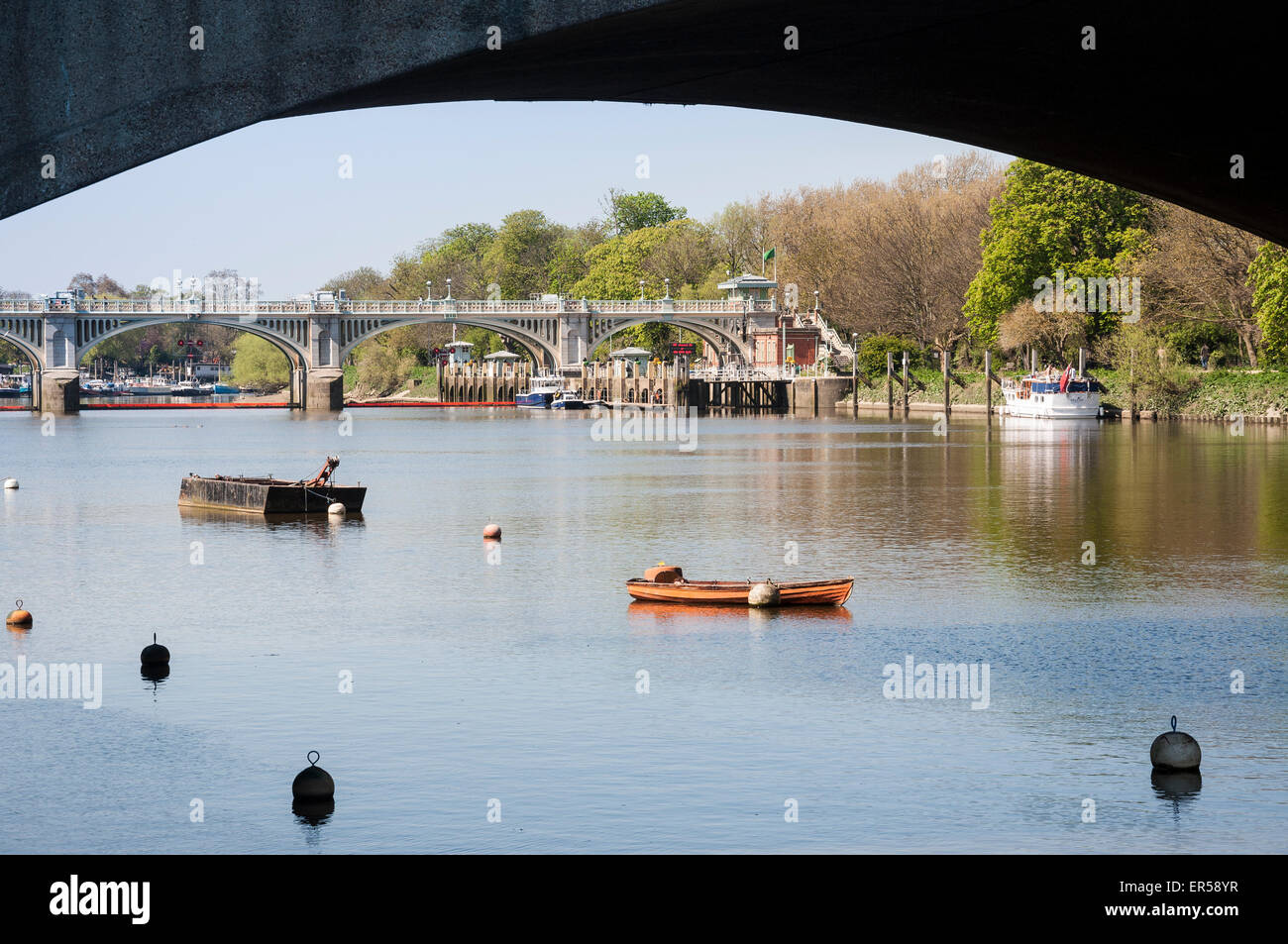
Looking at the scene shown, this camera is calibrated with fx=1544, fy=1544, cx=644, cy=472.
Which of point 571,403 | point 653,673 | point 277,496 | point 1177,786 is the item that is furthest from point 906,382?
point 1177,786

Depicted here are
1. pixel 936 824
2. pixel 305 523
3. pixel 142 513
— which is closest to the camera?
pixel 936 824

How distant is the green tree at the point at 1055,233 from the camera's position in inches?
4124

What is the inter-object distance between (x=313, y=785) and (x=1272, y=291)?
6952 cm

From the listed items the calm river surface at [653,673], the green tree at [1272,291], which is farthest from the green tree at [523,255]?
the calm river surface at [653,673]

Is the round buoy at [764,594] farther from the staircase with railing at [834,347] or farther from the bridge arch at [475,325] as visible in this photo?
the bridge arch at [475,325]

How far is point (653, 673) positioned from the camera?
28.0 meters

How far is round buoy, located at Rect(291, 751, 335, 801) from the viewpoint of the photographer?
19.1 meters

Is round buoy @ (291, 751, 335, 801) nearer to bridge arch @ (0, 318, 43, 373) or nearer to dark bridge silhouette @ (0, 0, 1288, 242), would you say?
dark bridge silhouette @ (0, 0, 1288, 242)

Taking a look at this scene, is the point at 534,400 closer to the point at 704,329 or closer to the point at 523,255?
the point at 704,329

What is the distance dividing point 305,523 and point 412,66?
151 feet
